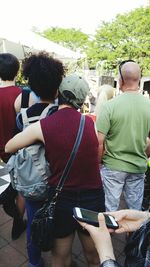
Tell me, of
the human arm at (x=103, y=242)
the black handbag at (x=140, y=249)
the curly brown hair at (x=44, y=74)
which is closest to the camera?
the black handbag at (x=140, y=249)

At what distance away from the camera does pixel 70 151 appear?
150 cm

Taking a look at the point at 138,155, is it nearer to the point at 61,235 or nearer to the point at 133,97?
the point at 133,97

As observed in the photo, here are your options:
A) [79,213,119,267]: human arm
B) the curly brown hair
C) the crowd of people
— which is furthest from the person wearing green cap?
[79,213,119,267]: human arm

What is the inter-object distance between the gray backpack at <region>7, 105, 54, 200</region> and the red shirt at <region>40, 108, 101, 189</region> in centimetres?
5

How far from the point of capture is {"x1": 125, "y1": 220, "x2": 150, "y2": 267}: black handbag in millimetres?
882

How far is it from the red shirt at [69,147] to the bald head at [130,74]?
82cm

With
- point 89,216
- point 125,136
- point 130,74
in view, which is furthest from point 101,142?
point 89,216

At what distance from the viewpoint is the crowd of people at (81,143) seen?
1.49 metres

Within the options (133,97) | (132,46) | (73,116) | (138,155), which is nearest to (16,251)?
(138,155)

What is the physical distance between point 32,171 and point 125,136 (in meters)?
0.98

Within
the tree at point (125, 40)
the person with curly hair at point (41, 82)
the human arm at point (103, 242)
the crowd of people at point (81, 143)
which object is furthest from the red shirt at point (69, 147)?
the tree at point (125, 40)

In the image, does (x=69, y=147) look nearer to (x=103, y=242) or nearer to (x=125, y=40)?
(x=103, y=242)

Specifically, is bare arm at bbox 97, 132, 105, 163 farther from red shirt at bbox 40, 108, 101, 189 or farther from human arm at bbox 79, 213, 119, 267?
human arm at bbox 79, 213, 119, 267

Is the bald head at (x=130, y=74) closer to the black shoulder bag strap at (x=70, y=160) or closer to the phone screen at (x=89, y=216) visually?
the black shoulder bag strap at (x=70, y=160)
